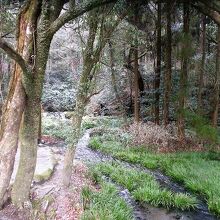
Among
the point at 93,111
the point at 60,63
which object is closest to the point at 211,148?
the point at 93,111

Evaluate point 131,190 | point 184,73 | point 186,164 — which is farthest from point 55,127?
point 131,190

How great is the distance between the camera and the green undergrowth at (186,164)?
8.49 metres

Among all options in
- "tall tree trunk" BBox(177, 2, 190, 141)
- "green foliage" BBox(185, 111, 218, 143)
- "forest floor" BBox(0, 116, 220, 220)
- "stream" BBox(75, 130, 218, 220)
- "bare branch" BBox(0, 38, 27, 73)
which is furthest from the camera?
"tall tree trunk" BBox(177, 2, 190, 141)

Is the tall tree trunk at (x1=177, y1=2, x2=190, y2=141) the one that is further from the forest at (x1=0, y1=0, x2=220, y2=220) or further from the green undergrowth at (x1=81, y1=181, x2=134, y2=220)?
the green undergrowth at (x1=81, y1=181, x2=134, y2=220)

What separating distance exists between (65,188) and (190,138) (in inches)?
304

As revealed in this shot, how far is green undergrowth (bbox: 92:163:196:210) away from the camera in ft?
25.5

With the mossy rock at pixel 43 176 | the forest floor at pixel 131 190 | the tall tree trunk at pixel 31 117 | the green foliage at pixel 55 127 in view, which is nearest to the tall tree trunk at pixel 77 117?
the forest floor at pixel 131 190

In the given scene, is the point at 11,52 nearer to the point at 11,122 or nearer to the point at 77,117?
the point at 11,122

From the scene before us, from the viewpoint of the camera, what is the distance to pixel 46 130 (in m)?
17.4

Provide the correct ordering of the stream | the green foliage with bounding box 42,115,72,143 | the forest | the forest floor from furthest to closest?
the green foliage with bounding box 42,115,72,143, the stream, the forest floor, the forest

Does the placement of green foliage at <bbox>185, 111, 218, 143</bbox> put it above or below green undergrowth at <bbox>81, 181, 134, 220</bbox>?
above

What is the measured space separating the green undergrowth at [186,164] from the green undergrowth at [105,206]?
225cm

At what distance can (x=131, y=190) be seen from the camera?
8547mm

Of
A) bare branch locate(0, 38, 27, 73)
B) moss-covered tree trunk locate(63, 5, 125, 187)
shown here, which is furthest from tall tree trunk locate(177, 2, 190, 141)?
bare branch locate(0, 38, 27, 73)
